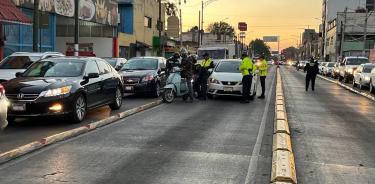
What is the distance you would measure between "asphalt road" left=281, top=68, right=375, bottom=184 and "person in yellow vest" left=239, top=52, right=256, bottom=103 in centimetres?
145

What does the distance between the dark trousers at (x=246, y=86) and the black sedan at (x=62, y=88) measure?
15.3 ft

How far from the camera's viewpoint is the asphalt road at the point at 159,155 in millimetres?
6828

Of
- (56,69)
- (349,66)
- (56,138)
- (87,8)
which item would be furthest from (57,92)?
(349,66)

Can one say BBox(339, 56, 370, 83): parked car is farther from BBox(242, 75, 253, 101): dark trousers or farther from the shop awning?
the shop awning

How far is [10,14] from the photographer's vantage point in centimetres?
2300

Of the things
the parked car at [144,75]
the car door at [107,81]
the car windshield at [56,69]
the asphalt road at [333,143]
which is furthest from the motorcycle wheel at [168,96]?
the car windshield at [56,69]

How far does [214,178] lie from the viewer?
6797 mm

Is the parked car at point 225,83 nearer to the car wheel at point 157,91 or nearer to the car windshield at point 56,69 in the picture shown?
the car wheel at point 157,91

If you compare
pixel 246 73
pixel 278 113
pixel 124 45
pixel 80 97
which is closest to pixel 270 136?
pixel 278 113

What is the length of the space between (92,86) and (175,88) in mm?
4805

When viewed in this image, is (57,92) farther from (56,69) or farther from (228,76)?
(228,76)

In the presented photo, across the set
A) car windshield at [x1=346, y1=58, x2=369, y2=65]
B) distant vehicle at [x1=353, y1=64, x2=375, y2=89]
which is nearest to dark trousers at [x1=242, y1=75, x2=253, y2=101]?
distant vehicle at [x1=353, y1=64, x2=375, y2=89]

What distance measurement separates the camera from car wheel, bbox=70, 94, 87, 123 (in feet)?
37.5

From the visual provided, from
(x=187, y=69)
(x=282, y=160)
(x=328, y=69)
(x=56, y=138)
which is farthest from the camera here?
(x=328, y=69)
